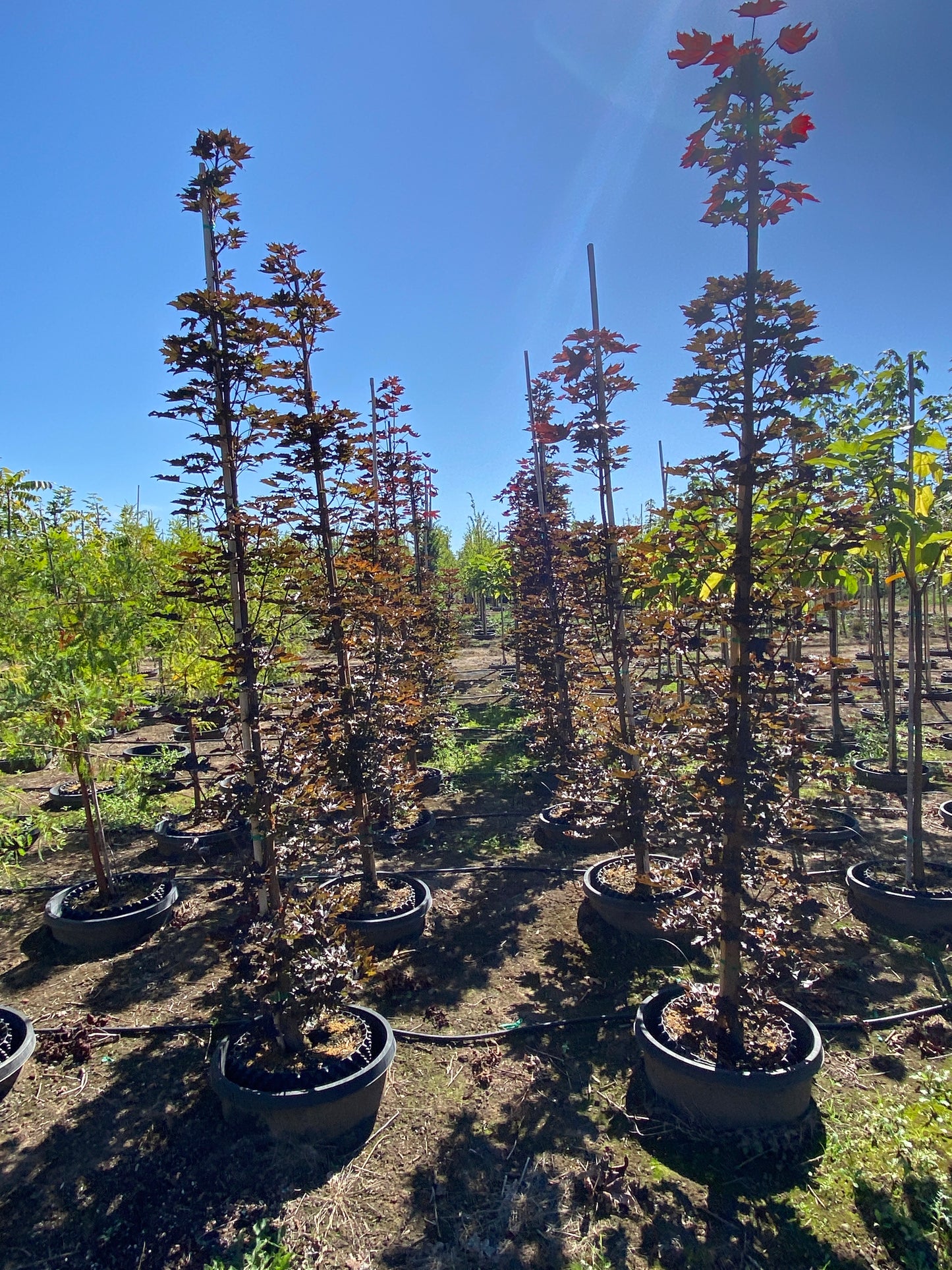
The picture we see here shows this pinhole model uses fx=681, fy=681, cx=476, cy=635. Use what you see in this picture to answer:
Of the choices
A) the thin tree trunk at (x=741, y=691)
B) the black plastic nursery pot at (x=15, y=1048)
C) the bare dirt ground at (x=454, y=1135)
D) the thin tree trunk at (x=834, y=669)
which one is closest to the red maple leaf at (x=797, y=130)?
the thin tree trunk at (x=741, y=691)

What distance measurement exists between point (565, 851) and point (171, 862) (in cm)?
390

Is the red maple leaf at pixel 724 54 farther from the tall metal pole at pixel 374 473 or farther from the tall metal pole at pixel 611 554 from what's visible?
the tall metal pole at pixel 374 473

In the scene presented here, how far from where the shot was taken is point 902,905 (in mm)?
4785

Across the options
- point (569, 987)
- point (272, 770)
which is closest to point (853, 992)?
point (569, 987)

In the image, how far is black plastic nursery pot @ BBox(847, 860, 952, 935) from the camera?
470 centimetres

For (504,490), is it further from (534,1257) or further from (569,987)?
(534,1257)

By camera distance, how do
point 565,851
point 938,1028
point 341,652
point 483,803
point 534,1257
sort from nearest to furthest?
point 534,1257 < point 938,1028 < point 341,652 < point 565,851 < point 483,803

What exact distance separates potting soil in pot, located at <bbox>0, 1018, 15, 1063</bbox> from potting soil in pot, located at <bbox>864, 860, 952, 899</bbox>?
5648 mm

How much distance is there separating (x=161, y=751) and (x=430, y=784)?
3901 millimetres

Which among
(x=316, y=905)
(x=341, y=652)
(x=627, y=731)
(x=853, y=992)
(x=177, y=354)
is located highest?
(x=177, y=354)

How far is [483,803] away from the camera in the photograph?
8.26 meters

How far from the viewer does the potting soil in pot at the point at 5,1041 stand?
3590 mm

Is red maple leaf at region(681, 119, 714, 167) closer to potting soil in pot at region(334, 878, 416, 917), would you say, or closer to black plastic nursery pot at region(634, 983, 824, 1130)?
black plastic nursery pot at region(634, 983, 824, 1130)

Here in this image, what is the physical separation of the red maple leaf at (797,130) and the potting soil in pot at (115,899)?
6073 millimetres
